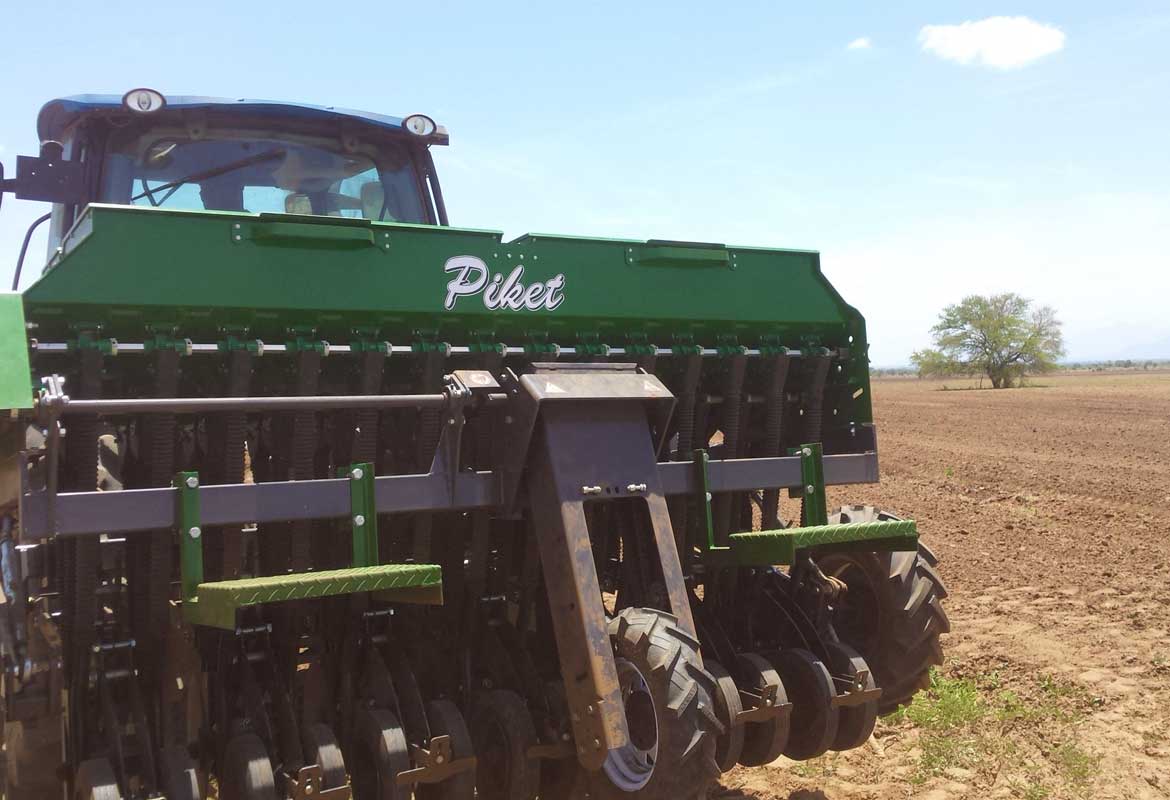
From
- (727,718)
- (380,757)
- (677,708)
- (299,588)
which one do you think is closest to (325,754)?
(380,757)

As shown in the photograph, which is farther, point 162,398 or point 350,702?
point 350,702

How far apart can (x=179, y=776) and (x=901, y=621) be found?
10.3 feet

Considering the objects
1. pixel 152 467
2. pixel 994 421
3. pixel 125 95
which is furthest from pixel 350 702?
pixel 994 421

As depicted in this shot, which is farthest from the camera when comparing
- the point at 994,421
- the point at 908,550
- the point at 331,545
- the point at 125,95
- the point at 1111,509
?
the point at 994,421

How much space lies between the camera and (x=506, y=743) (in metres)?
4.08

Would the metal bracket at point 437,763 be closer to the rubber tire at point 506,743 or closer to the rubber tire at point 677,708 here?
the rubber tire at point 506,743

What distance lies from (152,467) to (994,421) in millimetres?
25498

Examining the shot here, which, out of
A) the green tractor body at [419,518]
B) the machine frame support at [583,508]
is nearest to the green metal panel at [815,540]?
the green tractor body at [419,518]

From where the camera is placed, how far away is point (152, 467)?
385 cm

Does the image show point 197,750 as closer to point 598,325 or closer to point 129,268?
point 129,268

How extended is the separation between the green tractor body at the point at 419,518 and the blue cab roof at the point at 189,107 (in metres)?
1.98

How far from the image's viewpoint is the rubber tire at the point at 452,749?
12.8ft

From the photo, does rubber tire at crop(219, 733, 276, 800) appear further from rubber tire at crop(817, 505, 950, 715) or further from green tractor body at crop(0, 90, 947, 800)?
rubber tire at crop(817, 505, 950, 715)

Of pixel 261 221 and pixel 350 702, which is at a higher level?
pixel 261 221
